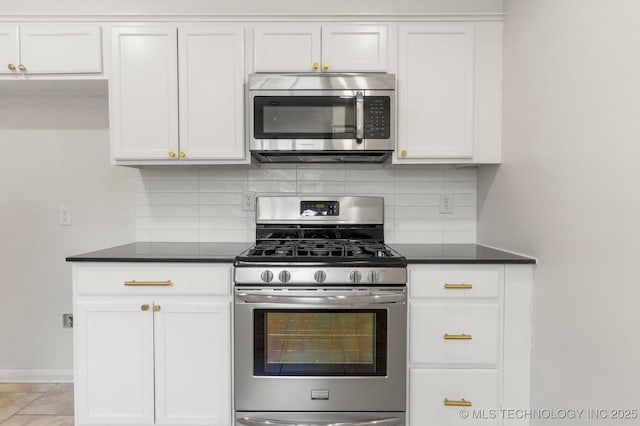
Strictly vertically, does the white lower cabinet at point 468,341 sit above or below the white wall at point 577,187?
below

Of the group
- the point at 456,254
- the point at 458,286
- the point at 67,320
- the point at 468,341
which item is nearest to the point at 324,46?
the point at 456,254

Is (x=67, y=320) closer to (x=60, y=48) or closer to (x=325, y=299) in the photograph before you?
(x=60, y=48)

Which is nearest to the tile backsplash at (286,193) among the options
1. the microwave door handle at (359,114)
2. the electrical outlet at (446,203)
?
the electrical outlet at (446,203)

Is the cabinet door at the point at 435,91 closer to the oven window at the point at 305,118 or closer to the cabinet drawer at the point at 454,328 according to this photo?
the oven window at the point at 305,118

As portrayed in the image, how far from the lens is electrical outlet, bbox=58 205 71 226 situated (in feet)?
8.70

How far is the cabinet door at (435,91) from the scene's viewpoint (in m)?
2.22

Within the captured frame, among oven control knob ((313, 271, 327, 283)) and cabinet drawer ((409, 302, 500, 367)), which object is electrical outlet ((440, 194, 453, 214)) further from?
oven control knob ((313, 271, 327, 283))

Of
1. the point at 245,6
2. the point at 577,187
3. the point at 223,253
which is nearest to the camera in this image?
the point at 577,187

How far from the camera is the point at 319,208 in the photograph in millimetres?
2504

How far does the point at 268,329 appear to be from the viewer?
193cm

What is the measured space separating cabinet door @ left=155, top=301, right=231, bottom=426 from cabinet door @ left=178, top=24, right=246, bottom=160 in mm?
942

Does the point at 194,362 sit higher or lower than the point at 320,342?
lower

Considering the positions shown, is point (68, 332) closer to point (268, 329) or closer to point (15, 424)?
point (15, 424)

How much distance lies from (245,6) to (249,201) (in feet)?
3.64
